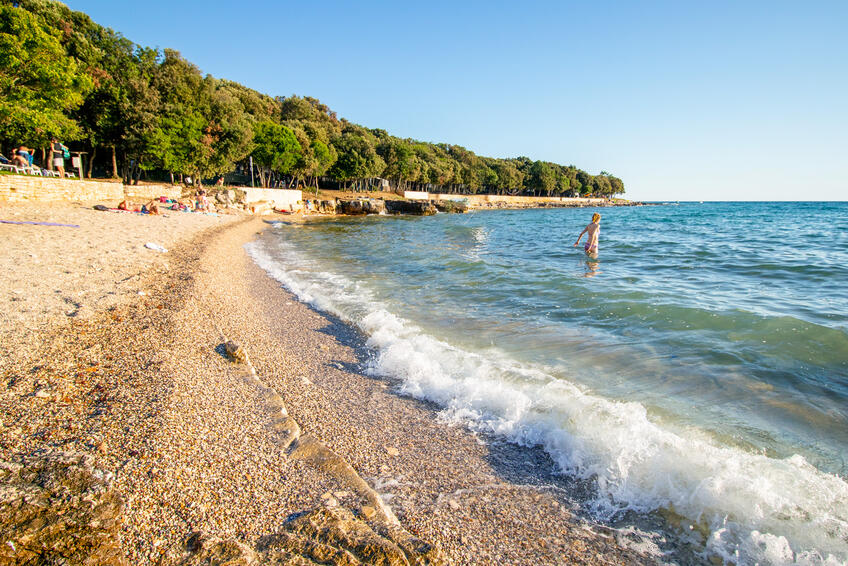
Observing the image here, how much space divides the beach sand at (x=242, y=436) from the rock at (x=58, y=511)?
9 cm

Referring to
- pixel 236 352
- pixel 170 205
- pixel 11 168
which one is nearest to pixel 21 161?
pixel 11 168

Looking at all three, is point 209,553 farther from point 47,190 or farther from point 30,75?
point 30,75

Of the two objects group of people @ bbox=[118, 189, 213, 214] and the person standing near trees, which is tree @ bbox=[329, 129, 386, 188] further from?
the person standing near trees

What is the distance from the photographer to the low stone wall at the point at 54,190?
1856cm

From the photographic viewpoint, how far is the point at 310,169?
60.4 m

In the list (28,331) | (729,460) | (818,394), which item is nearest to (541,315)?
(818,394)

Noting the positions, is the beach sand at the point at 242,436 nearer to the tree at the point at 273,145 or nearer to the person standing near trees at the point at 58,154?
the person standing near trees at the point at 58,154

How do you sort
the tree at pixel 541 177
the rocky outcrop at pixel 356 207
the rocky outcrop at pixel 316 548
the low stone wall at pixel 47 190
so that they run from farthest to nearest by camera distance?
the tree at pixel 541 177
the rocky outcrop at pixel 356 207
the low stone wall at pixel 47 190
the rocky outcrop at pixel 316 548

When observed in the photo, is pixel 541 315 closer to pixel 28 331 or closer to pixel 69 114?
pixel 28 331

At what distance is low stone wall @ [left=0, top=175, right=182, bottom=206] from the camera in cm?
1856

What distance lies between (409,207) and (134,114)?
36.8m

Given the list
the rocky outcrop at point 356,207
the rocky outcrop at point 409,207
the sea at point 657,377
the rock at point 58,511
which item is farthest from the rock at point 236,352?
the rocky outcrop at point 409,207

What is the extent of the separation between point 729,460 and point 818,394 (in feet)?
8.89

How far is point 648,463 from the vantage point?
338cm
